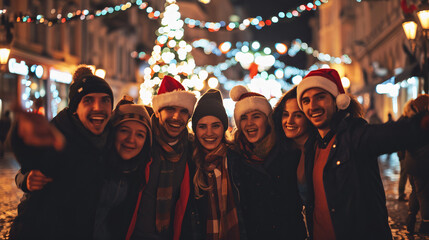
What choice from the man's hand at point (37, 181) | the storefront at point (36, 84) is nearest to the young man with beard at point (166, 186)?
the man's hand at point (37, 181)

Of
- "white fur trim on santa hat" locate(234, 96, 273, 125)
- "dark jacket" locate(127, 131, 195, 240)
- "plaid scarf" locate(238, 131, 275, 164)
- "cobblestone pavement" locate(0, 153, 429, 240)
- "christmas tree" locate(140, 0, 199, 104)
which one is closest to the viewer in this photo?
"dark jacket" locate(127, 131, 195, 240)

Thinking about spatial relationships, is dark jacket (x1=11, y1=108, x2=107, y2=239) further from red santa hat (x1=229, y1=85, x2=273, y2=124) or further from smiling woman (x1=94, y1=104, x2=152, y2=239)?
red santa hat (x1=229, y1=85, x2=273, y2=124)

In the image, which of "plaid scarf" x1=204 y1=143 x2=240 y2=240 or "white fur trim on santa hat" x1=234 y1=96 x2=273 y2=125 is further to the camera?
"white fur trim on santa hat" x1=234 y1=96 x2=273 y2=125

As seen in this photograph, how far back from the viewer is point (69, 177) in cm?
302

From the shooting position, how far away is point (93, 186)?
3.18 metres

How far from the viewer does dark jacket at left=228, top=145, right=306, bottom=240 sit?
12.5 ft

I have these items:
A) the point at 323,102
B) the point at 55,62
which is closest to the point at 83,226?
the point at 323,102

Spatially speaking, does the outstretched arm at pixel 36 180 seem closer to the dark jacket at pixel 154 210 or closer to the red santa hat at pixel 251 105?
the dark jacket at pixel 154 210

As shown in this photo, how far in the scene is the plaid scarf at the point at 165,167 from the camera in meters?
3.71

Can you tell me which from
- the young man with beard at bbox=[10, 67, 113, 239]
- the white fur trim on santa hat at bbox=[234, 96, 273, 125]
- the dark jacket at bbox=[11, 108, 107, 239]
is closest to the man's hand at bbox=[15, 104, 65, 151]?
the young man with beard at bbox=[10, 67, 113, 239]

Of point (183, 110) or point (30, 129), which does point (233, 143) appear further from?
point (30, 129)

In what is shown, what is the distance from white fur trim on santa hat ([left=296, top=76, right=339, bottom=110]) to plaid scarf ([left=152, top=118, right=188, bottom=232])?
3.86 ft

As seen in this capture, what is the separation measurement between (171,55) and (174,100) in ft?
43.5

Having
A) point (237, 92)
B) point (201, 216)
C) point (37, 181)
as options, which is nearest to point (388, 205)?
point (237, 92)
